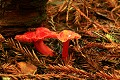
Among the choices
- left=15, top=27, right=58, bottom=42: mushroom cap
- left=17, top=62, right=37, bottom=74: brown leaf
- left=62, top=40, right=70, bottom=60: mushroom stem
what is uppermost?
left=15, top=27, right=58, bottom=42: mushroom cap

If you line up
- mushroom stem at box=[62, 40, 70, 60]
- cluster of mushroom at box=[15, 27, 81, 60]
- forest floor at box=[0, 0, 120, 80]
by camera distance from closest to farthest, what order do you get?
forest floor at box=[0, 0, 120, 80], cluster of mushroom at box=[15, 27, 81, 60], mushroom stem at box=[62, 40, 70, 60]

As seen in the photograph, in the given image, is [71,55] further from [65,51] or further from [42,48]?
[42,48]

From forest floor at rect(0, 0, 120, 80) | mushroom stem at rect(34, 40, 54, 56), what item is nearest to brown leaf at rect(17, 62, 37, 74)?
forest floor at rect(0, 0, 120, 80)

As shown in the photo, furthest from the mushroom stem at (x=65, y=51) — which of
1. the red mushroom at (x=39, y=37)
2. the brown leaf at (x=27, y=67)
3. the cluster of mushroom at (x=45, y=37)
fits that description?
the brown leaf at (x=27, y=67)

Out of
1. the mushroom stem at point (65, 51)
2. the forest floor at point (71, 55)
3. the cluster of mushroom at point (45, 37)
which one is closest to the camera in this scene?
the forest floor at point (71, 55)

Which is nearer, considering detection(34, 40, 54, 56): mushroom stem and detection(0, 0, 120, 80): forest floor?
detection(0, 0, 120, 80): forest floor

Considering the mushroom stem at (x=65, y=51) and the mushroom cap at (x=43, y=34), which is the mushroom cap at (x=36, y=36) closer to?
the mushroom cap at (x=43, y=34)

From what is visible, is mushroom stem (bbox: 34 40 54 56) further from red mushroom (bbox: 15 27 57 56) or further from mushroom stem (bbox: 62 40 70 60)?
mushroom stem (bbox: 62 40 70 60)

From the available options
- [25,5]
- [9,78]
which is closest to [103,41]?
[25,5]
